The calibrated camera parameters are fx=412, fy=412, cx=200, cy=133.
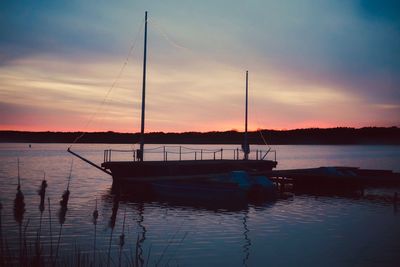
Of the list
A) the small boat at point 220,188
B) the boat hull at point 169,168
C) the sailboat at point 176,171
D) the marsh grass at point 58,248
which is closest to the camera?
the marsh grass at point 58,248

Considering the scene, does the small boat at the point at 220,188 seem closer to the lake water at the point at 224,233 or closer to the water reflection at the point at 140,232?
the lake water at the point at 224,233

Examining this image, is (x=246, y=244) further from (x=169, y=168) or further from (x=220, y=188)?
(x=169, y=168)

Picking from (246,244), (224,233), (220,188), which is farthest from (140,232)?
(220,188)

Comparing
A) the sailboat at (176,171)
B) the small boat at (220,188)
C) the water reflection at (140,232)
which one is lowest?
the water reflection at (140,232)

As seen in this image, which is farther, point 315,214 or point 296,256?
point 315,214

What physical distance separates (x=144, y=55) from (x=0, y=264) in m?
34.3

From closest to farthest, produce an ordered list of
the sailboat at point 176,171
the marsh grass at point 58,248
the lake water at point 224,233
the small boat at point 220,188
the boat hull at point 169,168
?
the marsh grass at point 58,248, the lake water at point 224,233, the small boat at point 220,188, the sailboat at point 176,171, the boat hull at point 169,168

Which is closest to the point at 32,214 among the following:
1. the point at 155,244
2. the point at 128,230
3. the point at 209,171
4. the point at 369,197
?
the point at 128,230

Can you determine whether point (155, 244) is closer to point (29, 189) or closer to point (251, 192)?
point (251, 192)

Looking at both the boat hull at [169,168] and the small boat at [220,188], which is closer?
the small boat at [220,188]

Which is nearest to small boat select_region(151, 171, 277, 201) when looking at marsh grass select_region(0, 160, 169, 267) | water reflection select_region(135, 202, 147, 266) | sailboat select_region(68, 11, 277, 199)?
sailboat select_region(68, 11, 277, 199)

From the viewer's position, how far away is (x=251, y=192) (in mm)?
37250

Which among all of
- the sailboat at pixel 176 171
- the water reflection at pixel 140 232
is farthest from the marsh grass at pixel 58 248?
the sailboat at pixel 176 171

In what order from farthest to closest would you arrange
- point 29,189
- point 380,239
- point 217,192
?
point 29,189 → point 217,192 → point 380,239
